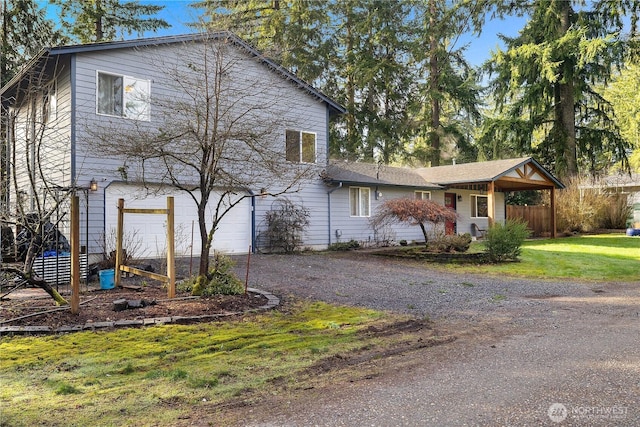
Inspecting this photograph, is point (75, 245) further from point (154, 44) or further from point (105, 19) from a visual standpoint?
point (105, 19)

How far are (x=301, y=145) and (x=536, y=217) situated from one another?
14.7 m

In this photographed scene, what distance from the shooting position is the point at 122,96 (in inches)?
480

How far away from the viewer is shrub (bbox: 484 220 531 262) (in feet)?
42.9

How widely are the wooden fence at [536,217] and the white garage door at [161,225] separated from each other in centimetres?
1511

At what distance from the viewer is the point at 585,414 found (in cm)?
314

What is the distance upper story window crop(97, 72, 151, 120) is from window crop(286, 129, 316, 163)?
4.59 m

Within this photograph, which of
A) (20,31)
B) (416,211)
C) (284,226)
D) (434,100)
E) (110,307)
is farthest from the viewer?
(434,100)

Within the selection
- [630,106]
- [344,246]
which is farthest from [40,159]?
[630,106]

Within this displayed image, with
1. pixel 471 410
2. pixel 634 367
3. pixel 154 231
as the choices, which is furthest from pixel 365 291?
pixel 154 231

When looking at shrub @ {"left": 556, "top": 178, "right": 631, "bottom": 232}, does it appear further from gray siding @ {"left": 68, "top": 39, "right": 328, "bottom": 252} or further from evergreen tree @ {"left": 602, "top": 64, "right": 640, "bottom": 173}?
gray siding @ {"left": 68, "top": 39, "right": 328, "bottom": 252}

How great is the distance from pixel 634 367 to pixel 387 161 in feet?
82.5

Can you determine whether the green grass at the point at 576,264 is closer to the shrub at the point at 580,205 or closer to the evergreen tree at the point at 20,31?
the shrub at the point at 580,205

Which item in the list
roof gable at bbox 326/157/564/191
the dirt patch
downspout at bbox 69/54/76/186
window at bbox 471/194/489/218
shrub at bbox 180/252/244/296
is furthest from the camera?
window at bbox 471/194/489/218

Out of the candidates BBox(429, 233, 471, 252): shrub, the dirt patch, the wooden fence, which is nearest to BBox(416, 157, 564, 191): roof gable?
the wooden fence
